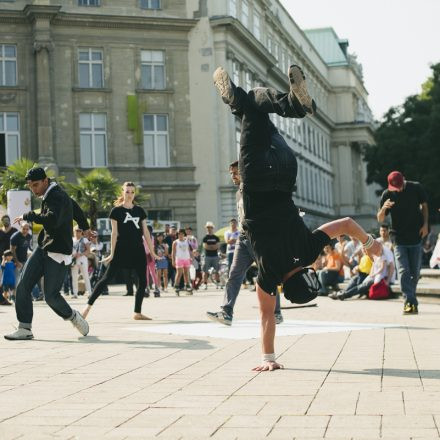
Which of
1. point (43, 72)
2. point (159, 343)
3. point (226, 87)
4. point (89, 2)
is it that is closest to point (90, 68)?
point (43, 72)

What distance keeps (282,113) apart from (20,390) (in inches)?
99.8

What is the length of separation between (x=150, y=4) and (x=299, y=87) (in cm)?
4192

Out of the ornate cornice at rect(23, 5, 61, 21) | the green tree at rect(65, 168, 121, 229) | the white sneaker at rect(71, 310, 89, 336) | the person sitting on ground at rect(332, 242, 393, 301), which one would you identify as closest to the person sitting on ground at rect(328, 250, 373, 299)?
the person sitting on ground at rect(332, 242, 393, 301)

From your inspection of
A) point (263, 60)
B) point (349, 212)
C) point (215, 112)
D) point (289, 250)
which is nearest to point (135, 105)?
point (215, 112)

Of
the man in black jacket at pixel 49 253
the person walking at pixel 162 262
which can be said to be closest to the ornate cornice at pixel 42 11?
the person walking at pixel 162 262

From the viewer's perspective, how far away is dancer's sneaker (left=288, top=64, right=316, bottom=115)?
592 cm

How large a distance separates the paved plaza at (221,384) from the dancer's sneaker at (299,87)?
72.0 inches

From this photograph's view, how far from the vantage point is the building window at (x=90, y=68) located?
148ft

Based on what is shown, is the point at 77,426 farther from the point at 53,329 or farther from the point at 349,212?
the point at 349,212

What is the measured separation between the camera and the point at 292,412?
4.99 meters

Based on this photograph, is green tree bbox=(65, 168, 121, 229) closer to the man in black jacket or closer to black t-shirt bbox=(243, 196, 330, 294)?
the man in black jacket

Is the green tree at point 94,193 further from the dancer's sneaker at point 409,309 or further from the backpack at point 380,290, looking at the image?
the dancer's sneaker at point 409,309

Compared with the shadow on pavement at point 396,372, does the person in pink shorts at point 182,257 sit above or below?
above

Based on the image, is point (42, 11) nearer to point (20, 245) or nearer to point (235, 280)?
point (20, 245)
